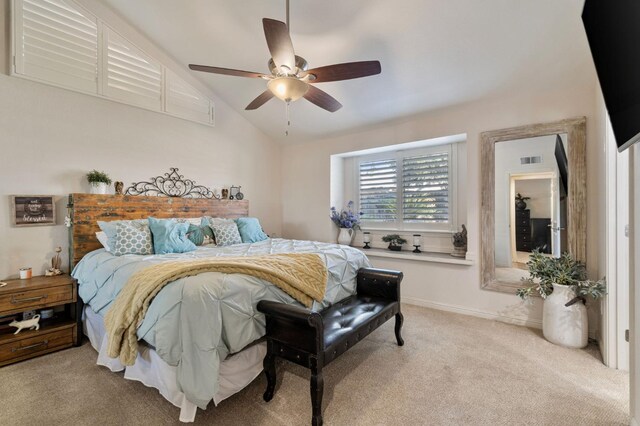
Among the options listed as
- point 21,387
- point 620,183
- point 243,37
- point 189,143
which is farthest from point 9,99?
point 620,183

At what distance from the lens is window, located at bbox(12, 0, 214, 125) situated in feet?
9.09

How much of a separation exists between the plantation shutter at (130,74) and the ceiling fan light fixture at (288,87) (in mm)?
2307

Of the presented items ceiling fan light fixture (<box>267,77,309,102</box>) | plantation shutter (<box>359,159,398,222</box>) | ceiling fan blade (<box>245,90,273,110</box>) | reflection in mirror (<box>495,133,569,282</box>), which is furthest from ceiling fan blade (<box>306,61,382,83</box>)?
plantation shutter (<box>359,159,398,222</box>)

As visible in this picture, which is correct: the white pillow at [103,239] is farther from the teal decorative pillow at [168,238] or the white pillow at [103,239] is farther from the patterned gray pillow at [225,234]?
the patterned gray pillow at [225,234]

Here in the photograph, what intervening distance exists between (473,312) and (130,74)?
5012mm

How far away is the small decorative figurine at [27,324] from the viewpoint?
2400 millimetres

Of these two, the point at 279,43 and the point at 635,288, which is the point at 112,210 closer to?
the point at 279,43

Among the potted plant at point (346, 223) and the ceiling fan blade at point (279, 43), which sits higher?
the ceiling fan blade at point (279, 43)

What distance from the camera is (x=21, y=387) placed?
202 cm

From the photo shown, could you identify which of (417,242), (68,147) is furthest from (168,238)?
(417,242)

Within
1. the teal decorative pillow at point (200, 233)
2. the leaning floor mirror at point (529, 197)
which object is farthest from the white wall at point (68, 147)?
the leaning floor mirror at point (529, 197)

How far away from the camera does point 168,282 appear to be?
1681mm

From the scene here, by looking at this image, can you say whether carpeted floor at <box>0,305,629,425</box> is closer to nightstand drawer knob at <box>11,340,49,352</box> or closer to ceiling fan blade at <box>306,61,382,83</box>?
nightstand drawer knob at <box>11,340,49,352</box>

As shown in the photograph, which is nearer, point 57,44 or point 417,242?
point 57,44
